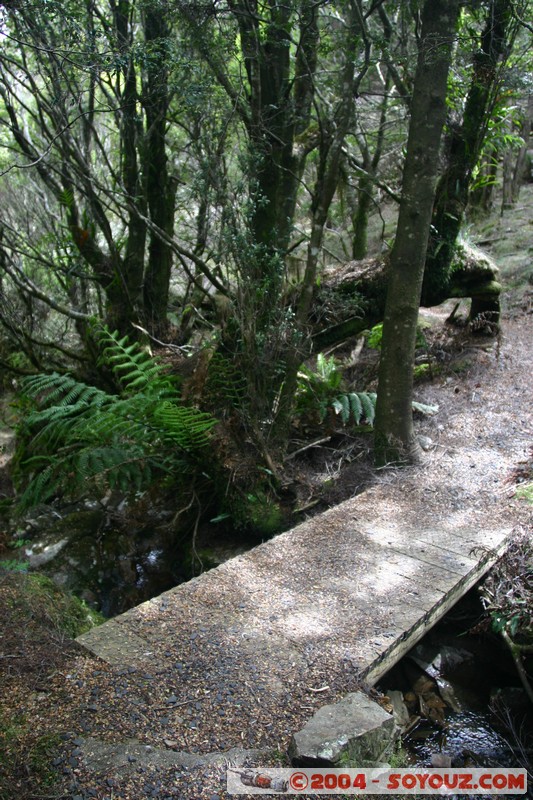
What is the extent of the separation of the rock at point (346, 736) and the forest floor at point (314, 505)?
1.21ft

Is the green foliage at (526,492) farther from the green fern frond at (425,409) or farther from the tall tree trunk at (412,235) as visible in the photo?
the green fern frond at (425,409)

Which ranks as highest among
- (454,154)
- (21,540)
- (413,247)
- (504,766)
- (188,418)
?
(454,154)

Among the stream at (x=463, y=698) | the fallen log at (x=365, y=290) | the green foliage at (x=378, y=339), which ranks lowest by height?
the stream at (x=463, y=698)

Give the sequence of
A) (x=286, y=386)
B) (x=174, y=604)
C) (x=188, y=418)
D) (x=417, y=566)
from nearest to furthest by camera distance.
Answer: (x=174, y=604) → (x=417, y=566) → (x=188, y=418) → (x=286, y=386)

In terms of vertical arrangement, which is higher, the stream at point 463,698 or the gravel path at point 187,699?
the gravel path at point 187,699

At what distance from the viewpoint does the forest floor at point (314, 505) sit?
2336 millimetres

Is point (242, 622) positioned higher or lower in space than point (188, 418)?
lower

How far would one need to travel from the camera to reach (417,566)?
3979 millimetres

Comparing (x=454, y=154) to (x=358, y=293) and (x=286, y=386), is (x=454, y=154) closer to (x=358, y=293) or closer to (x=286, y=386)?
(x=358, y=293)

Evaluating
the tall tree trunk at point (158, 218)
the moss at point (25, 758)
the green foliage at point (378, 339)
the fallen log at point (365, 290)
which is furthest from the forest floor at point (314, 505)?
the tall tree trunk at point (158, 218)

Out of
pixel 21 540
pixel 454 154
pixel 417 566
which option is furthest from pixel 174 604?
pixel 454 154

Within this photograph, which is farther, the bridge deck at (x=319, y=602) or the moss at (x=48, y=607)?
the moss at (x=48, y=607)

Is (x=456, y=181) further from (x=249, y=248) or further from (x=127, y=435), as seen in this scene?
(x=127, y=435)

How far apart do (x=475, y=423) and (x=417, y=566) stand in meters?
2.73
